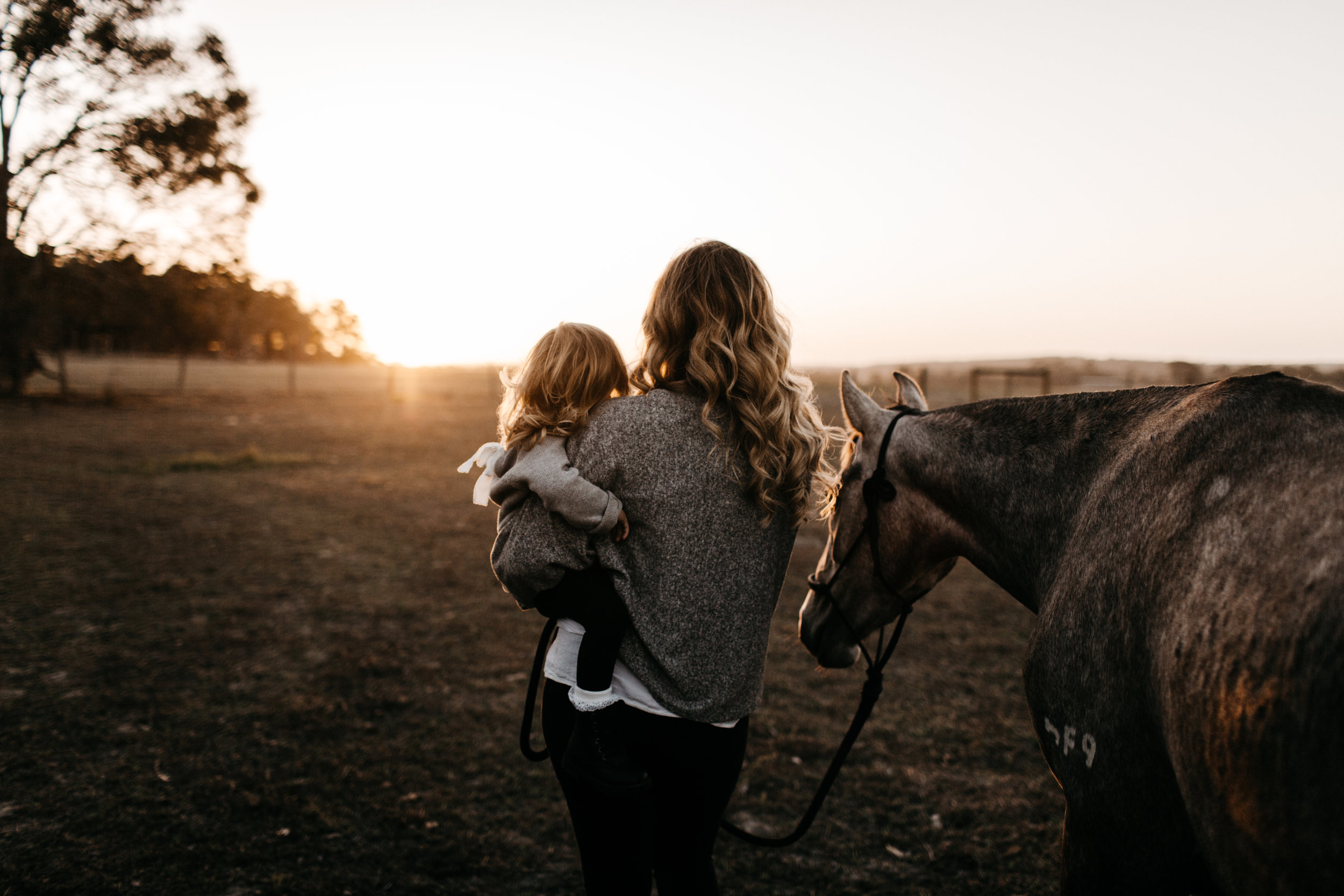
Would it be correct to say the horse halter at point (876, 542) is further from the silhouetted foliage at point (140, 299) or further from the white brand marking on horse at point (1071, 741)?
the silhouetted foliage at point (140, 299)

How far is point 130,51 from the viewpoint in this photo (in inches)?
750

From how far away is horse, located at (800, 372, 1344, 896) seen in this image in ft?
3.19

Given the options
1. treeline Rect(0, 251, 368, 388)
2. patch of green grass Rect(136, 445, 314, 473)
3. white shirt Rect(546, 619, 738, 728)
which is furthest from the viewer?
treeline Rect(0, 251, 368, 388)

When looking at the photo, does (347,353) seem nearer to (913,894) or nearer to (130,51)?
(130,51)

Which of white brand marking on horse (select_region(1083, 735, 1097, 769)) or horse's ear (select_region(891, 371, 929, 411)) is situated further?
horse's ear (select_region(891, 371, 929, 411))

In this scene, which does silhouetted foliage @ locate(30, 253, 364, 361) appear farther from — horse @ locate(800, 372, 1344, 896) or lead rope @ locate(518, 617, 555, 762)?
horse @ locate(800, 372, 1344, 896)

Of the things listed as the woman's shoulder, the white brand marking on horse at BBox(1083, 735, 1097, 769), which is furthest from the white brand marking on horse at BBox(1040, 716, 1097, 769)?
the woman's shoulder

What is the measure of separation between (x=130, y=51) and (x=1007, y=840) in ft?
86.1

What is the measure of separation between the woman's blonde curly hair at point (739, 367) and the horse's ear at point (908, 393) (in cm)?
71

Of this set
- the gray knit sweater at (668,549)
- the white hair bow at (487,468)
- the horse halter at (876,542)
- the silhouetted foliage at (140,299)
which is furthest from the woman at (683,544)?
the silhouetted foliage at (140,299)

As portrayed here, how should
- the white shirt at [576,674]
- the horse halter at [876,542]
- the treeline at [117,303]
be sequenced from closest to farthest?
the white shirt at [576,674], the horse halter at [876,542], the treeline at [117,303]

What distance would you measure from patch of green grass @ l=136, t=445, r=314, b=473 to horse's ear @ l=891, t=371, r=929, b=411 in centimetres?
1272

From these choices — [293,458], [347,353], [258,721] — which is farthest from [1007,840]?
[347,353]

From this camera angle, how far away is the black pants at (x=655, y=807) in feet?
5.12
